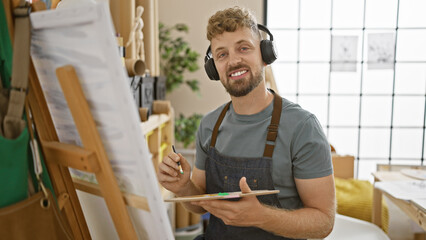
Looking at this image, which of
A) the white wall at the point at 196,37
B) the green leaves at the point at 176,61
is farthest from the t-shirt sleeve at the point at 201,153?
the white wall at the point at 196,37

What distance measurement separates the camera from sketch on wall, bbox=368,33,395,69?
4.63m

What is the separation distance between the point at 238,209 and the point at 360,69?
4118mm

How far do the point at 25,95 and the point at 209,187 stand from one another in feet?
3.16

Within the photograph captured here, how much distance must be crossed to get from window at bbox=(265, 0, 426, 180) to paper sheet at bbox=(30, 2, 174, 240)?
4.11 meters

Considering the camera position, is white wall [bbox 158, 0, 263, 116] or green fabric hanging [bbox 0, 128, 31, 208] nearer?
green fabric hanging [bbox 0, 128, 31, 208]

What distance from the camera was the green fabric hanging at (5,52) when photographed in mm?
789

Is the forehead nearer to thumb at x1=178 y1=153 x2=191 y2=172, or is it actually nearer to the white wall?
thumb at x1=178 y1=153 x2=191 y2=172

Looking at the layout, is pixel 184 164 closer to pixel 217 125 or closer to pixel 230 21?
pixel 217 125

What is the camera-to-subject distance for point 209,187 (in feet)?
5.28

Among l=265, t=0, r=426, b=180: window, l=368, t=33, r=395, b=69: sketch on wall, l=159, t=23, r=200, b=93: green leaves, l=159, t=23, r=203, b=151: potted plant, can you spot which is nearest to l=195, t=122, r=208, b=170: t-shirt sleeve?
l=159, t=23, r=203, b=151: potted plant

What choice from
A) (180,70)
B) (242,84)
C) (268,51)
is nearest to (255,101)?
(242,84)

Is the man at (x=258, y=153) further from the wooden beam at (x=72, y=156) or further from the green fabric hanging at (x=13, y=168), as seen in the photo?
the green fabric hanging at (x=13, y=168)

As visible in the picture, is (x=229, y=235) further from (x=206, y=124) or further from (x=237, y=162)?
(x=206, y=124)

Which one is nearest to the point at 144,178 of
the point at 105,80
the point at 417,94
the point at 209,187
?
the point at 105,80
